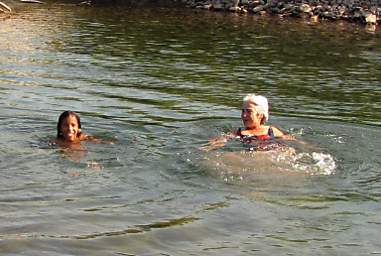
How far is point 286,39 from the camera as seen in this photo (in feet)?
100

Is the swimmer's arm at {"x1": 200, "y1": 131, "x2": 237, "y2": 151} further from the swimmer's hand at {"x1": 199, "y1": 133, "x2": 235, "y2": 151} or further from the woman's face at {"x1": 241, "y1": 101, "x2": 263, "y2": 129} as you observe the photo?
the woman's face at {"x1": 241, "y1": 101, "x2": 263, "y2": 129}

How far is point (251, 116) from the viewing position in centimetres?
1170

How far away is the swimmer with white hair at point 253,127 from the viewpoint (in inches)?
457

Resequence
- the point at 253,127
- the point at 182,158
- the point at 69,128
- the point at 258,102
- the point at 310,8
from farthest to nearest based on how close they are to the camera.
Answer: the point at 310,8, the point at 253,127, the point at 258,102, the point at 69,128, the point at 182,158

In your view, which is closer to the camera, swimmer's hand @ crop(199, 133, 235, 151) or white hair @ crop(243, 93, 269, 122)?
swimmer's hand @ crop(199, 133, 235, 151)

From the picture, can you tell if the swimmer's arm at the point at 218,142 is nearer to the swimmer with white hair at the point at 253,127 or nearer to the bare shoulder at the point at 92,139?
the swimmer with white hair at the point at 253,127

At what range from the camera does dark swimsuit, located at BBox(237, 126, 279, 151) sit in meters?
11.2

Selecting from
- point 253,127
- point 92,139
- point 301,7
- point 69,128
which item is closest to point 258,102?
point 253,127

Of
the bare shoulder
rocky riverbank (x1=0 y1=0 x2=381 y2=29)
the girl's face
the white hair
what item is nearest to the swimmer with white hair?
the white hair

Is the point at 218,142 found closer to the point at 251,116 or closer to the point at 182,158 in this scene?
the point at 251,116

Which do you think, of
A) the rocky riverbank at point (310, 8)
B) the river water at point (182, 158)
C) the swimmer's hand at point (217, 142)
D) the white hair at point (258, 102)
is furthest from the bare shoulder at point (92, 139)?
the rocky riverbank at point (310, 8)

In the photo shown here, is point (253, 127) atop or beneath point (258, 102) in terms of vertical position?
beneath

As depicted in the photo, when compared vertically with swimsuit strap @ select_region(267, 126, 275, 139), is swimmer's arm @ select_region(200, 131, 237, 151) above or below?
below

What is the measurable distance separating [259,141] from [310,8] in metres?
32.5
